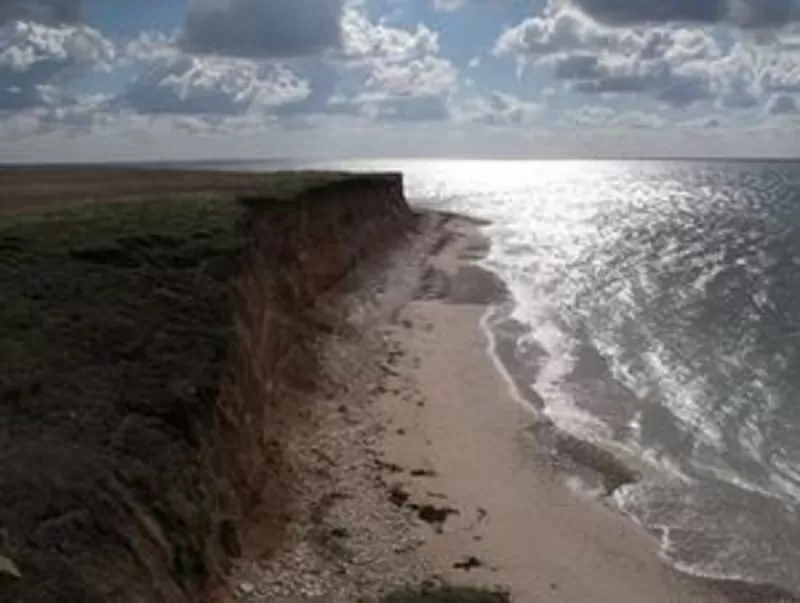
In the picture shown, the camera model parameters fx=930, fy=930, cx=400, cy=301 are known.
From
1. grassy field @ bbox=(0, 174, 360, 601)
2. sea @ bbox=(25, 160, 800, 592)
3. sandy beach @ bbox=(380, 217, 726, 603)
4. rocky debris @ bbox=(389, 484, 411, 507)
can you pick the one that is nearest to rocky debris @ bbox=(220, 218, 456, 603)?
rocky debris @ bbox=(389, 484, 411, 507)

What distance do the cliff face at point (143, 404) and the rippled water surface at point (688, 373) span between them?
8.65 m

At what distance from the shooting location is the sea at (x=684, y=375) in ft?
65.8

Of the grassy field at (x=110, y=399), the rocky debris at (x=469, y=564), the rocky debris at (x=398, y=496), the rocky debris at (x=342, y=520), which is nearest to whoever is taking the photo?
the grassy field at (x=110, y=399)

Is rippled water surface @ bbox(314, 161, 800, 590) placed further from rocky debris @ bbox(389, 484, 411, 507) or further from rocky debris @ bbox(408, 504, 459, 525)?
rocky debris @ bbox(389, 484, 411, 507)

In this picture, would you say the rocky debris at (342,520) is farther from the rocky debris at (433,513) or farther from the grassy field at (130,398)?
the grassy field at (130,398)

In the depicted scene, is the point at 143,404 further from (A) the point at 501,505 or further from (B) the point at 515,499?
(B) the point at 515,499

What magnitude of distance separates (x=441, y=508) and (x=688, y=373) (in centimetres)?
1537

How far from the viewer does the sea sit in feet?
65.8

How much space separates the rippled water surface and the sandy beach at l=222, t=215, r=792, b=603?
55.3 inches

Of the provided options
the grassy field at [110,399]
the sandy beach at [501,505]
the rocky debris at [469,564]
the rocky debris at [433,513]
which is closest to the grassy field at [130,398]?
the grassy field at [110,399]

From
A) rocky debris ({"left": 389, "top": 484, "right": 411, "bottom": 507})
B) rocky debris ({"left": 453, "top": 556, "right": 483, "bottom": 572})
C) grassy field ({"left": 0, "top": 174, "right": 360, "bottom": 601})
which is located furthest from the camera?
rocky debris ({"left": 389, "top": 484, "right": 411, "bottom": 507})

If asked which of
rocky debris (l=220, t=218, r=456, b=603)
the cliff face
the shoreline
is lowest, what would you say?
the shoreline

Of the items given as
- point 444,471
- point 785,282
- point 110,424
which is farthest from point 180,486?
point 785,282

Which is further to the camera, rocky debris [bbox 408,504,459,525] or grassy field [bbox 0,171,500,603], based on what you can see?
rocky debris [bbox 408,504,459,525]
